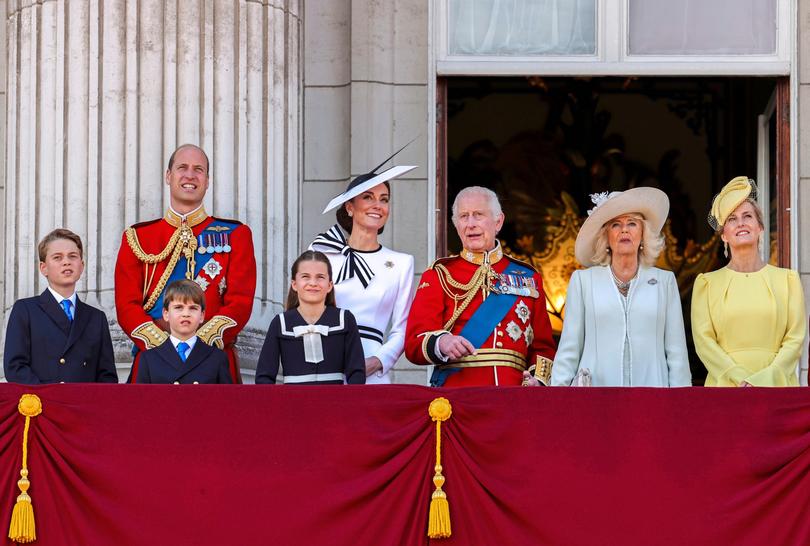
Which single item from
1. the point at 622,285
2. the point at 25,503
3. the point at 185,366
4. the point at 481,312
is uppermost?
the point at 622,285

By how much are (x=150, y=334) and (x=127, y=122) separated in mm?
→ 1782

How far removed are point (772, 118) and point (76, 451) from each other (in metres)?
5.53

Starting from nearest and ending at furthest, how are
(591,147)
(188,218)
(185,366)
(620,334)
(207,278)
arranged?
(185,366)
(620,334)
(207,278)
(188,218)
(591,147)

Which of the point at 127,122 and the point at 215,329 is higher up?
the point at 127,122

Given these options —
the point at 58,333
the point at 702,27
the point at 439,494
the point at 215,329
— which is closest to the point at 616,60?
the point at 702,27

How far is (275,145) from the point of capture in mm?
11281

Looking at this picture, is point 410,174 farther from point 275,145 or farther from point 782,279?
point 782,279

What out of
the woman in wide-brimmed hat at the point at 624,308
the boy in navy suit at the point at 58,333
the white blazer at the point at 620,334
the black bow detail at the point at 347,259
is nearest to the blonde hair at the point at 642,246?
the woman in wide-brimmed hat at the point at 624,308

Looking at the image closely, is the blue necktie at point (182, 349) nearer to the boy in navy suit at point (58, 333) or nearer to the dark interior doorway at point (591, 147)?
the boy in navy suit at point (58, 333)

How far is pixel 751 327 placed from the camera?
31.1ft

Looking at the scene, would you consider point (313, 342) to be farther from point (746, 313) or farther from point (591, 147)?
point (591, 147)

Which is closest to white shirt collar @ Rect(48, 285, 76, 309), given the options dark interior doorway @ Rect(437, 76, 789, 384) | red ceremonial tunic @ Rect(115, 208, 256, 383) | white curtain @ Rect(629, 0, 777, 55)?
red ceremonial tunic @ Rect(115, 208, 256, 383)

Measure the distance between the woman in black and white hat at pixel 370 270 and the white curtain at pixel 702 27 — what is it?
267cm

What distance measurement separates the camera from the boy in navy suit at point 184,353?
930 centimetres
